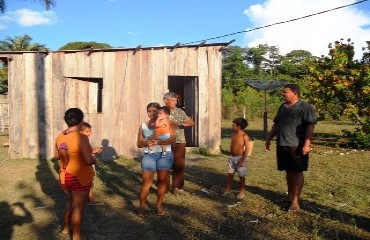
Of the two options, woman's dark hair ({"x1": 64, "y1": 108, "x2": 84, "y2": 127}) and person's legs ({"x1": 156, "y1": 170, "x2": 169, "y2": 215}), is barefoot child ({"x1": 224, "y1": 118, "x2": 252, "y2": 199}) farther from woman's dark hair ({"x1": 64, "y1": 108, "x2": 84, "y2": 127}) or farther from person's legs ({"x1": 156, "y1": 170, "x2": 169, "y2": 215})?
woman's dark hair ({"x1": 64, "y1": 108, "x2": 84, "y2": 127})

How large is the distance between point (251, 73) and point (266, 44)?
433 inches

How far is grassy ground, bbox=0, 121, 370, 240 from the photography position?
14.9ft

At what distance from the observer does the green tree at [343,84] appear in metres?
12.5

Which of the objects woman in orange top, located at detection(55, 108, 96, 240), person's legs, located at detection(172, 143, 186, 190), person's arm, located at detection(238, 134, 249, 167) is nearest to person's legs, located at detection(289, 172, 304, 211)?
person's arm, located at detection(238, 134, 249, 167)

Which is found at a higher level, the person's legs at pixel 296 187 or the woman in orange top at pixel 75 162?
the woman in orange top at pixel 75 162

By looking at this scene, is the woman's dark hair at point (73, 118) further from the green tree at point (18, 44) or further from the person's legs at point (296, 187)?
the green tree at point (18, 44)

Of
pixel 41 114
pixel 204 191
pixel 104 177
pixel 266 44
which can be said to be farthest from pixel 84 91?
pixel 266 44

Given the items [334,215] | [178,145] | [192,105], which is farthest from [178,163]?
[192,105]

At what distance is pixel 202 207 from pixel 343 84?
9.16 meters

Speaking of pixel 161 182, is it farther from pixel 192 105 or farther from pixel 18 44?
pixel 18 44

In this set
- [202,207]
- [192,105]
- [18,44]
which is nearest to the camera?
[202,207]

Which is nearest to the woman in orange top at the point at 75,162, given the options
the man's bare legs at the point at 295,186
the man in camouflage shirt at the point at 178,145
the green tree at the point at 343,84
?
the man in camouflage shirt at the point at 178,145

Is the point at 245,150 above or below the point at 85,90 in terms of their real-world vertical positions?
below

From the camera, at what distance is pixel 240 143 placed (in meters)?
5.99
